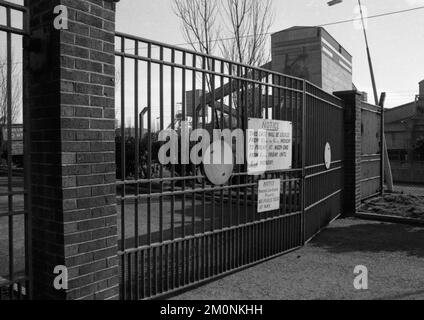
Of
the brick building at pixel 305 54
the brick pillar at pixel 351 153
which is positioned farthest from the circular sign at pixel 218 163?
the brick building at pixel 305 54

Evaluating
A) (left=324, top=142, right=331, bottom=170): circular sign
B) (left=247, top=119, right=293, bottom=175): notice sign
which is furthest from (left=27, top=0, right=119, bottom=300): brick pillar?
(left=324, top=142, right=331, bottom=170): circular sign

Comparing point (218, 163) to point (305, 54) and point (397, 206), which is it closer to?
point (397, 206)

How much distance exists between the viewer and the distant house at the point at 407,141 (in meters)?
21.6

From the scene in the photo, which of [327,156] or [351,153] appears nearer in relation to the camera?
[327,156]

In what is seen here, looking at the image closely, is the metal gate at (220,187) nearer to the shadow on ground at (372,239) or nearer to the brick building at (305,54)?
the shadow on ground at (372,239)

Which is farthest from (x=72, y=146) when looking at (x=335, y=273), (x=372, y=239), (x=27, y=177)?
(x=372, y=239)

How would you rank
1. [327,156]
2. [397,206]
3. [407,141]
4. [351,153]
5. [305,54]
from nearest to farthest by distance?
[327,156]
[351,153]
[397,206]
[407,141]
[305,54]

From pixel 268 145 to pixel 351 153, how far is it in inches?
190

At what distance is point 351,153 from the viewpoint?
10078mm

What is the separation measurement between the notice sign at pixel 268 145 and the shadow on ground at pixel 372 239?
1.62m
